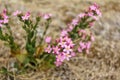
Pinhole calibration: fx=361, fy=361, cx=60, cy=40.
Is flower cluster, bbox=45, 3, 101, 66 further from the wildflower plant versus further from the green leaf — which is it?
the green leaf

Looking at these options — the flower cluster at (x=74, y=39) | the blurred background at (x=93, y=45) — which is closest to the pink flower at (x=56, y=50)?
the flower cluster at (x=74, y=39)

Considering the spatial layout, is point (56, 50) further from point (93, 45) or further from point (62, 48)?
point (93, 45)

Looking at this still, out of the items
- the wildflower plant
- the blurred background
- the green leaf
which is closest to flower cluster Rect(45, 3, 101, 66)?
the wildflower plant

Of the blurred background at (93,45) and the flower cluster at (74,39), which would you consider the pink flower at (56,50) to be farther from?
the blurred background at (93,45)

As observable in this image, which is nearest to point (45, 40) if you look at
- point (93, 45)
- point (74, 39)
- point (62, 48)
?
point (74, 39)

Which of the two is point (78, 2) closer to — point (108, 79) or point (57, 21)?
point (57, 21)
